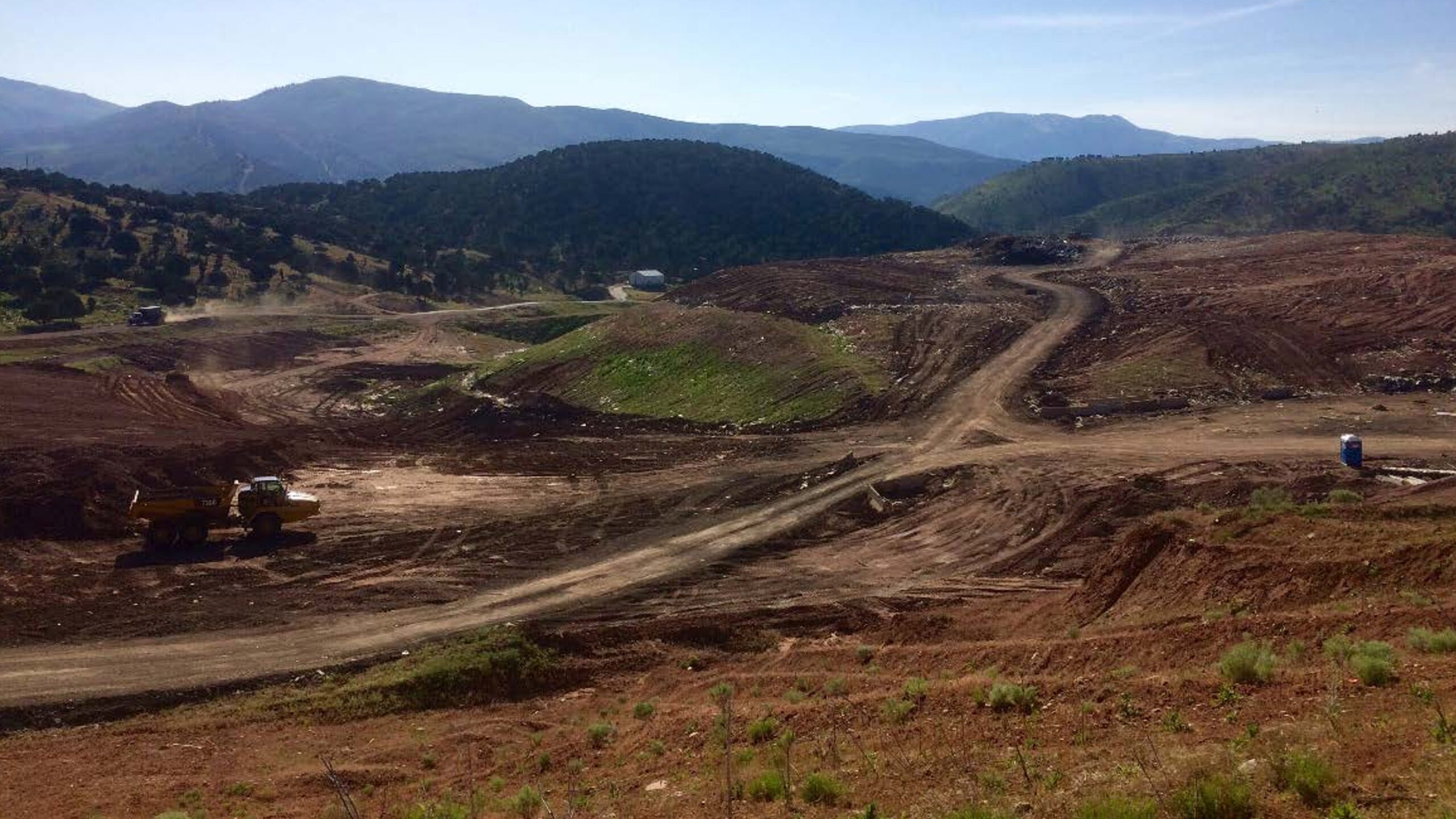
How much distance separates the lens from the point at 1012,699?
44.3 feet

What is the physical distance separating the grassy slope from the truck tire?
22.2 m

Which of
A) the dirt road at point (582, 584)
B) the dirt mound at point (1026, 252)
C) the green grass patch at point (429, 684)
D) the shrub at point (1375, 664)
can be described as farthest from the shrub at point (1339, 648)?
the dirt mound at point (1026, 252)

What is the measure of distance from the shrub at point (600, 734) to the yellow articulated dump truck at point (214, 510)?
680 inches

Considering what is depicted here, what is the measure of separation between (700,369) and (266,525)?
25.9m

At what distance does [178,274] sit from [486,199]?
64.1 meters

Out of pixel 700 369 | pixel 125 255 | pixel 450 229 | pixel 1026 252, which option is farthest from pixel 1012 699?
pixel 450 229

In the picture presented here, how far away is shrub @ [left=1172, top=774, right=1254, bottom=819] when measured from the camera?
336 inches

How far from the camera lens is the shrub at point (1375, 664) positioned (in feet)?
37.3

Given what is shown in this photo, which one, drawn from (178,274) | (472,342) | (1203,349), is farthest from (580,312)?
(1203,349)

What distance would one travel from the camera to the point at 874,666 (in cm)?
1916

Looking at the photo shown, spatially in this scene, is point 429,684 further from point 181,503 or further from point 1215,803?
point 1215,803

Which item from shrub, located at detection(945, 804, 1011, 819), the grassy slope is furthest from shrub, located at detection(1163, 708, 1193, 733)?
the grassy slope

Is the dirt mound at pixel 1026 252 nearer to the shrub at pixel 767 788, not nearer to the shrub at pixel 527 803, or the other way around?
the shrub at pixel 527 803

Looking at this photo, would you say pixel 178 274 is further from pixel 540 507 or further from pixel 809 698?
pixel 809 698
